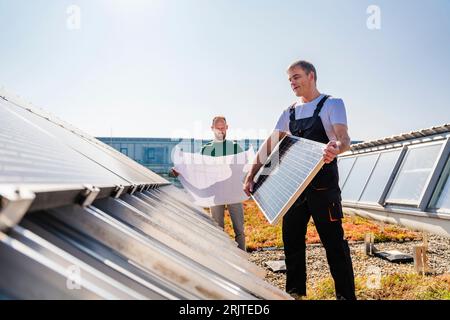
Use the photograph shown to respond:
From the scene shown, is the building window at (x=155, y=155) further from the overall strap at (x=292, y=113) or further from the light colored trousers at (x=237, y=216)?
the overall strap at (x=292, y=113)

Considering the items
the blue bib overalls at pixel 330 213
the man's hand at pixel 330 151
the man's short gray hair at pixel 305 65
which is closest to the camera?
the man's hand at pixel 330 151

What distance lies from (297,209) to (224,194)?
1929 millimetres

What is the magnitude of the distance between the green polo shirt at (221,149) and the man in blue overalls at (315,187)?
152 centimetres

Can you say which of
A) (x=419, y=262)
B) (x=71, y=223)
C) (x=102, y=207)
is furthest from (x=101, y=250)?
(x=419, y=262)

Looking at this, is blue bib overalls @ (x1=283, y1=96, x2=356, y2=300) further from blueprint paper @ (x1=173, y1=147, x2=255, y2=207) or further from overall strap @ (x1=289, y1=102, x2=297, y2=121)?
blueprint paper @ (x1=173, y1=147, x2=255, y2=207)

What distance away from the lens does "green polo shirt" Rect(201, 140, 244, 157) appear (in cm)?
579

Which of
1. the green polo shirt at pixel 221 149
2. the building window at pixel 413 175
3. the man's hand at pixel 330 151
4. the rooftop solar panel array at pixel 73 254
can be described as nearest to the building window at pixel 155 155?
A: the building window at pixel 413 175

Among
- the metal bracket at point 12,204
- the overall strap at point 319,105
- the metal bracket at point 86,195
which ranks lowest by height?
the metal bracket at point 86,195

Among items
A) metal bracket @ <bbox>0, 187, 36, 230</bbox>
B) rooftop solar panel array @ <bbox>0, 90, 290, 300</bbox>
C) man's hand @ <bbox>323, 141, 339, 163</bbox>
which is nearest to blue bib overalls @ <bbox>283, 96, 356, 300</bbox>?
man's hand @ <bbox>323, 141, 339, 163</bbox>

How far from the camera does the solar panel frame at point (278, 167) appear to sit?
2.86 m

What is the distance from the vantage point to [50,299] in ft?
2.56
